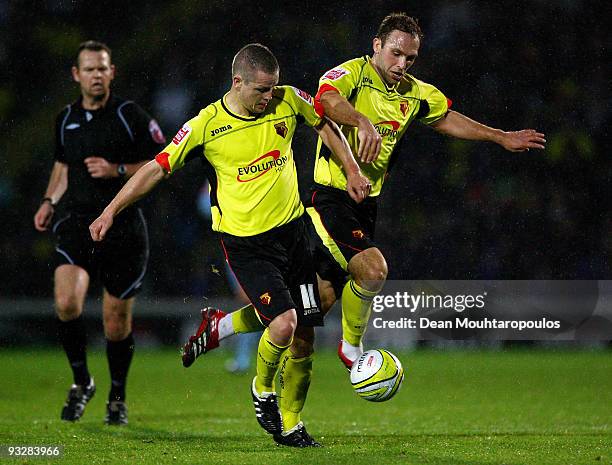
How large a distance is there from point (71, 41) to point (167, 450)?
29.6ft

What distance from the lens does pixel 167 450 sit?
17.9 ft

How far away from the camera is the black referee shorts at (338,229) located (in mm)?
5961

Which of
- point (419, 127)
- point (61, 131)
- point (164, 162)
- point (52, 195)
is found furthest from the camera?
point (419, 127)

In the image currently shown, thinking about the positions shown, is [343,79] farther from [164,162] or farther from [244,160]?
[164,162]

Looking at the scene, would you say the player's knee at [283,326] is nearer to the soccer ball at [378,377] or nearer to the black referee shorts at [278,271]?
the black referee shorts at [278,271]

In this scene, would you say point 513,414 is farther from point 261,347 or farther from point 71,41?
point 71,41

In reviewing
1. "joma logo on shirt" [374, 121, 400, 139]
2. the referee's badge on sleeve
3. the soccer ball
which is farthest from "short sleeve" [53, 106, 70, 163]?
the soccer ball

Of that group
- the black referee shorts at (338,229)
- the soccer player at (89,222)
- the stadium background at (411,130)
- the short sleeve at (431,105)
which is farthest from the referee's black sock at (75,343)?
the stadium background at (411,130)

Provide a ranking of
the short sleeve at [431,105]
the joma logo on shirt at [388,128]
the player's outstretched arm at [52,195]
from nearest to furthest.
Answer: the joma logo on shirt at [388,128]
the short sleeve at [431,105]
the player's outstretched arm at [52,195]

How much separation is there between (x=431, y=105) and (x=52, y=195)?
2799 millimetres

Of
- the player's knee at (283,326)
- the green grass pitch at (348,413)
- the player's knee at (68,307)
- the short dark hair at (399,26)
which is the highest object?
the short dark hair at (399,26)

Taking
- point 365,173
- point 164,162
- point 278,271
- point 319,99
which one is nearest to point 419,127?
point 365,173

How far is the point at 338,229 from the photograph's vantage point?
19.7 feet

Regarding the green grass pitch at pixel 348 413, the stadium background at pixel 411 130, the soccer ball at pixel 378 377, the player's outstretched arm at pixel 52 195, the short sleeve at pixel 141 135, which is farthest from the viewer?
the stadium background at pixel 411 130
